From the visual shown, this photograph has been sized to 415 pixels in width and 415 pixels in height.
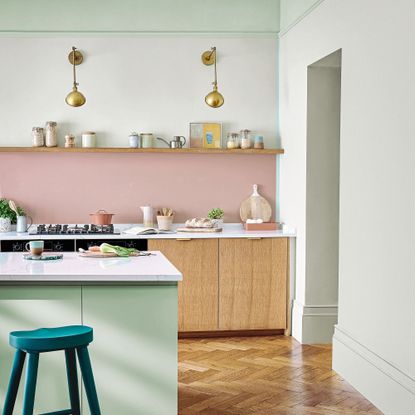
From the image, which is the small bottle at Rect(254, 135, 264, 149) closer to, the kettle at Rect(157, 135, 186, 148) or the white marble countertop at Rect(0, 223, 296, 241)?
the kettle at Rect(157, 135, 186, 148)

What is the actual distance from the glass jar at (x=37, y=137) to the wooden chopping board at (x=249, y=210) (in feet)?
6.56

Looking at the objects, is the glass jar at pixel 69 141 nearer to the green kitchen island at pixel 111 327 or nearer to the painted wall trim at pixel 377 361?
the painted wall trim at pixel 377 361

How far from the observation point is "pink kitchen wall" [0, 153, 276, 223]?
7.19 m

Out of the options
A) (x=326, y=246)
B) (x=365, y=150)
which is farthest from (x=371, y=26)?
(x=326, y=246)

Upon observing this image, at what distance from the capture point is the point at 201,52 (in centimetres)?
727

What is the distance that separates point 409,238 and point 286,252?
2.52 meters

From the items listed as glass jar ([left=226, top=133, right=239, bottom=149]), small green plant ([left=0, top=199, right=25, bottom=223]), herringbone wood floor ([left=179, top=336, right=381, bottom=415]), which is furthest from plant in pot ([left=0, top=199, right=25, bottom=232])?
glass jar ([left=226, top=133, right=239, bottom=149])

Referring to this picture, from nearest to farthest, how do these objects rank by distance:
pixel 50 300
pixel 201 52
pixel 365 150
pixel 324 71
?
pixel 50 300
pixel 365 150
pixel 324 71
pixel 201 52

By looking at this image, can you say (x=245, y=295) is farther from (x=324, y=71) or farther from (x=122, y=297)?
(x=122, y=297)

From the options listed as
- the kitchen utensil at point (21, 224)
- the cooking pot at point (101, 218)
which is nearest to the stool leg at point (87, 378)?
the cooking pot at point (101, 218)

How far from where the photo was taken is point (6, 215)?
274 inches

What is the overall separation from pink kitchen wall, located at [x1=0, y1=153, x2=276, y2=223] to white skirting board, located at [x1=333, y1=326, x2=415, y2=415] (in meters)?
2.28

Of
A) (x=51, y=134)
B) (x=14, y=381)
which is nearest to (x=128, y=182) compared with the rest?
(x=51, y=134)

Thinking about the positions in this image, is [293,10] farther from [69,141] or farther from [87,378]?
[87,378]
